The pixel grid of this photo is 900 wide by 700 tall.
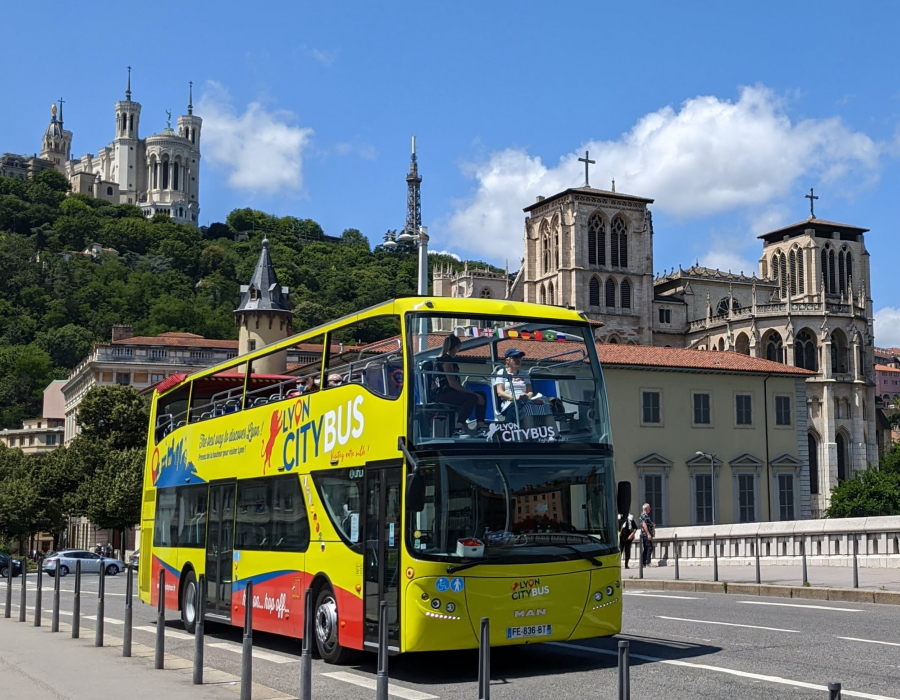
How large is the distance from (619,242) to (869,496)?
6090 cm

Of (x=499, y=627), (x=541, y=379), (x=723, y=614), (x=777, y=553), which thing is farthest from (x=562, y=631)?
(x=777, y=553)

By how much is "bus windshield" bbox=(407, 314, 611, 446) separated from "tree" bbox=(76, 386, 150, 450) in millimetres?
58134

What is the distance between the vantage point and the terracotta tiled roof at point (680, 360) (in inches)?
1938

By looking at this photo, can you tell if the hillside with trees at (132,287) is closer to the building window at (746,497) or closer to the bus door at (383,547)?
the building window at (746,497)

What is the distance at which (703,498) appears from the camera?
168 ft

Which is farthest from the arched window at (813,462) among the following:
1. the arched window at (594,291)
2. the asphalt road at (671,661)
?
the asphalt road at (671,661)

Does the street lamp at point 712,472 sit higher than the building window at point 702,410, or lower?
lower

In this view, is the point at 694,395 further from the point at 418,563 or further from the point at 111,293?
the point at 111,293

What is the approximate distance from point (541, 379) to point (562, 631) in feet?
8.71

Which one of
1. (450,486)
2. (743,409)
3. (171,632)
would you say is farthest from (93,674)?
(743,409)

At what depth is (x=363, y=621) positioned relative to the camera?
12.5 metres

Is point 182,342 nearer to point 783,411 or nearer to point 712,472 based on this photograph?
point 783,411

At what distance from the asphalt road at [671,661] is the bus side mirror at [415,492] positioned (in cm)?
178

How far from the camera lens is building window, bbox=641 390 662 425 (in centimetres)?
4953
